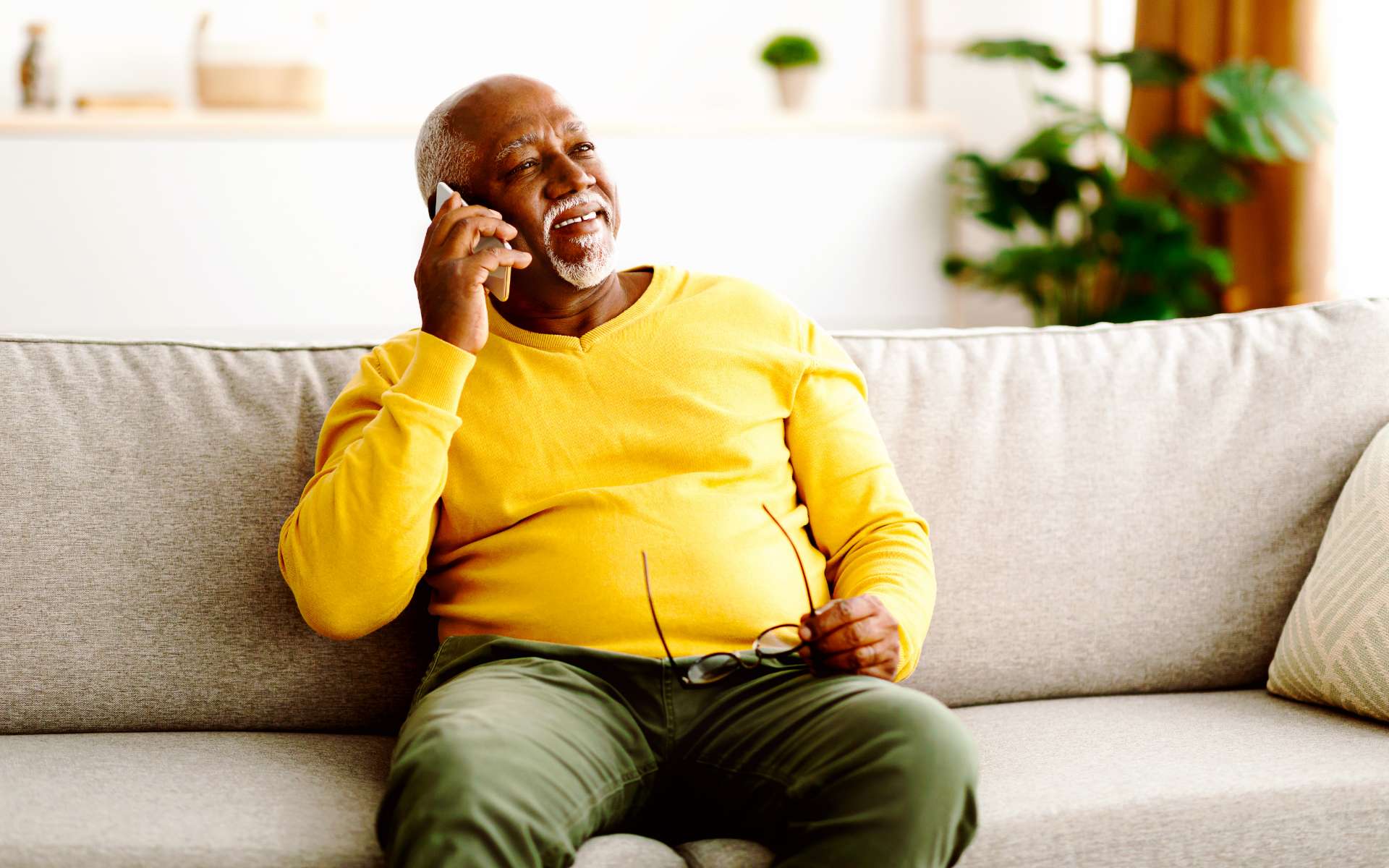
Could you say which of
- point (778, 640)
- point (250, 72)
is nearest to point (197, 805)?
point (778, 640)

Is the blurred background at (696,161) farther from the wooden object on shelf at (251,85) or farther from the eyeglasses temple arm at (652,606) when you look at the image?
the eyeglasses temple arm at (652,606)

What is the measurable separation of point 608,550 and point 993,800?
46 cm

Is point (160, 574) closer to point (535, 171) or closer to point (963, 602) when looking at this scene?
point (535, 171)

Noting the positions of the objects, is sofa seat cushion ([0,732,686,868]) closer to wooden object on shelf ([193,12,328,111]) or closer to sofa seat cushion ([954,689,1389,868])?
sofa seat cushion ([954,689,1389,868])

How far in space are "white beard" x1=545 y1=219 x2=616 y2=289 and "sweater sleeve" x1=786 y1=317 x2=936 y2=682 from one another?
254 mm

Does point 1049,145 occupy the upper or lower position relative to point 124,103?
lower

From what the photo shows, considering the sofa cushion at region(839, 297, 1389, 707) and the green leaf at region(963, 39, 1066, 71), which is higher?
the green leaf at region(963, 39, 1066, 71)

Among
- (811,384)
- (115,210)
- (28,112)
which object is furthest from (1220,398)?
(28,112)

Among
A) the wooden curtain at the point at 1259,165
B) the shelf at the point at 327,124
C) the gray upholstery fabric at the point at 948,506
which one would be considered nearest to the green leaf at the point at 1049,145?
the wooden curtain at the point at 1259,165

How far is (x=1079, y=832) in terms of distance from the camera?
1299 millimetres

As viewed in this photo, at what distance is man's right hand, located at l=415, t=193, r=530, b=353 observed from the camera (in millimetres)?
1425

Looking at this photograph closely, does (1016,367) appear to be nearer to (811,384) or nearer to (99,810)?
(811,384)

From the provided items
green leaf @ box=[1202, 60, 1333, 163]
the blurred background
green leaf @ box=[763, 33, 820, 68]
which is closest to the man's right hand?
the blurred background

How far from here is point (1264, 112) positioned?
319 centimetres
